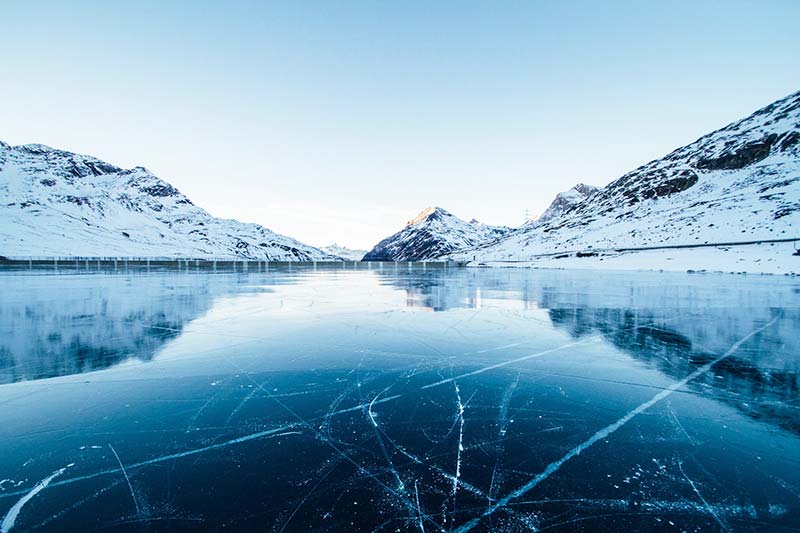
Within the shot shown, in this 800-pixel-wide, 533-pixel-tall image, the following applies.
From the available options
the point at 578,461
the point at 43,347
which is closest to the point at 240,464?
the point at 578,461

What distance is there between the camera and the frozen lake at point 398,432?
2.44m

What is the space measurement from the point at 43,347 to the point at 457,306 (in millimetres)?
10195

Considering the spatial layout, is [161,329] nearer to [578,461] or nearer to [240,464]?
[240,464]

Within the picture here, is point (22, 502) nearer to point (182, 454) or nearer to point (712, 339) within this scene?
point (182, 454)

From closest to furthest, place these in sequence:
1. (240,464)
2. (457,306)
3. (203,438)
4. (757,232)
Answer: (240,464) → (203,438) → (457,306) → (757,232)

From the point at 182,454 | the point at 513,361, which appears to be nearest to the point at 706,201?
the point at 513,361

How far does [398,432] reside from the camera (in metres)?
3.56

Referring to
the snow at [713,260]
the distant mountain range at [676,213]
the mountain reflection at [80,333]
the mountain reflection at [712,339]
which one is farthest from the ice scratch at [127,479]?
the distant mountain range at [676,213]

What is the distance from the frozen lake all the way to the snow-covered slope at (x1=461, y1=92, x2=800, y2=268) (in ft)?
195

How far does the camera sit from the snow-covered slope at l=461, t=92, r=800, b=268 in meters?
77.5

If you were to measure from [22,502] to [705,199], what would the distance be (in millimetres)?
144109

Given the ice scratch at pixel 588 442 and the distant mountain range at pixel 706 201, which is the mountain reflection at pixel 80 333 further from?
the distant mountain range at pixel 706 201

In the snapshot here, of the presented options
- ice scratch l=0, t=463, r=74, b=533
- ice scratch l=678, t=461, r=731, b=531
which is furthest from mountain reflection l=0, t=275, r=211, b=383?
ice scratch l=678, t=461, r=731, b=531

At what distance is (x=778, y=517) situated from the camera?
7.82 ft
